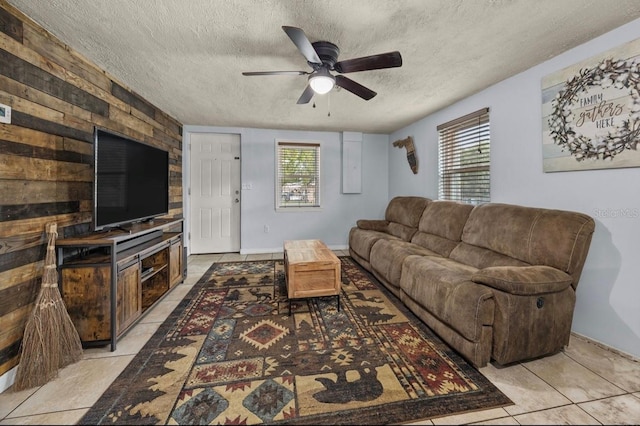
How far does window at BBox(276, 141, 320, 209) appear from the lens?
193 inches

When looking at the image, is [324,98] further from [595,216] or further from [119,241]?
[595,216]

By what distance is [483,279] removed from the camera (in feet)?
5.68

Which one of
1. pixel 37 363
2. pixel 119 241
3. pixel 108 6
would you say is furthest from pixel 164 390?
pixel 108 6

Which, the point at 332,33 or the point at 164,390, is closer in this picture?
the point at 164,390

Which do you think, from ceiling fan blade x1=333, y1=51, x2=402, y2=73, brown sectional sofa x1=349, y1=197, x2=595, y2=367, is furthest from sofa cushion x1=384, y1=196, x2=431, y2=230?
ceiling fan blade x1=333, y1=51, x2=402, y2=73

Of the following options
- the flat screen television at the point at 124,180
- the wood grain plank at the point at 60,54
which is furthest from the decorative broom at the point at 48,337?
the wood grain plank at the point at 60,54

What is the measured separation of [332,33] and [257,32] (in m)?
0.54

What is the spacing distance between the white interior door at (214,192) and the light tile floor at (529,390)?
9.37 ft

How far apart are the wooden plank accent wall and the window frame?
2.78m

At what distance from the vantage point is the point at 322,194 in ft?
16.5

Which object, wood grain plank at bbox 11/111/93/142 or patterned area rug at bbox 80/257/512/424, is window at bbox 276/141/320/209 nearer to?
patterned area rug at bbox 80/257/512/424

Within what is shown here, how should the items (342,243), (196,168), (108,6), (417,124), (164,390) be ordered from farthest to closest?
(342,243) < (196,168) < (417,124) < (108,6) < (164,390)

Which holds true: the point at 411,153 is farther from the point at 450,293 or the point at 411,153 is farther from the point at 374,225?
the point at 450,293

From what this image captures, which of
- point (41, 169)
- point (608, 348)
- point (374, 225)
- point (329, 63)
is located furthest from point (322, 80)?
point (608, 348)
